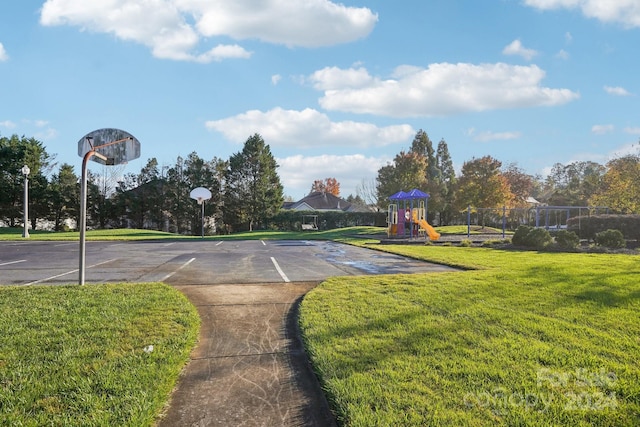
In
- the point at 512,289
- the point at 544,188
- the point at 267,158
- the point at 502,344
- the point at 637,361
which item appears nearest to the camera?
the point at 637,361

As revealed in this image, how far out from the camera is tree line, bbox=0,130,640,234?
1431 inches

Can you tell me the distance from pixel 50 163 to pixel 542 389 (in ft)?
159

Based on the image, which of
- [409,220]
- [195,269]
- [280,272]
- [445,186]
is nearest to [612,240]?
[409,220]

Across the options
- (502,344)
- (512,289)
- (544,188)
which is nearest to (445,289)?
(512,289)

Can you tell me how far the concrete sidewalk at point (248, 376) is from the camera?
2713mm

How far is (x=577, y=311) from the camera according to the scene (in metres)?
5.00

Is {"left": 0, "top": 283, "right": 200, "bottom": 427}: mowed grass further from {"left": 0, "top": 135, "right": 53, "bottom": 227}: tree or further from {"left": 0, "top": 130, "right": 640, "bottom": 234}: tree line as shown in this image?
{"left": 0, "top": 135, "right": 53, "bottom": 227}: tree

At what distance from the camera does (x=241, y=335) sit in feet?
14.5

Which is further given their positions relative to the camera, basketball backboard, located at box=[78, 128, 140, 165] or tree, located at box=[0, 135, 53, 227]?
tree, located at box=[0, 135, 53, 227]

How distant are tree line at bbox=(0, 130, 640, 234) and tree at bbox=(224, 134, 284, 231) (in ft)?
0.35

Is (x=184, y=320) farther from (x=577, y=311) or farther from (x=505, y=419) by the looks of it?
(x=577, y=311)

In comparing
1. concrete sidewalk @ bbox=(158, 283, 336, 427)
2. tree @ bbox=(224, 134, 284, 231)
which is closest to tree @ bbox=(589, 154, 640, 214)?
concrete sidewalk @ bbox=(158, 283, 336, 427)

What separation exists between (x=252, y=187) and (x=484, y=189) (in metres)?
23.6

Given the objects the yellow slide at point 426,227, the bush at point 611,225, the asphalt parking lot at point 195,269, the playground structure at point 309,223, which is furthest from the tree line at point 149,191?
the asphalt parking lot at point 195,269
